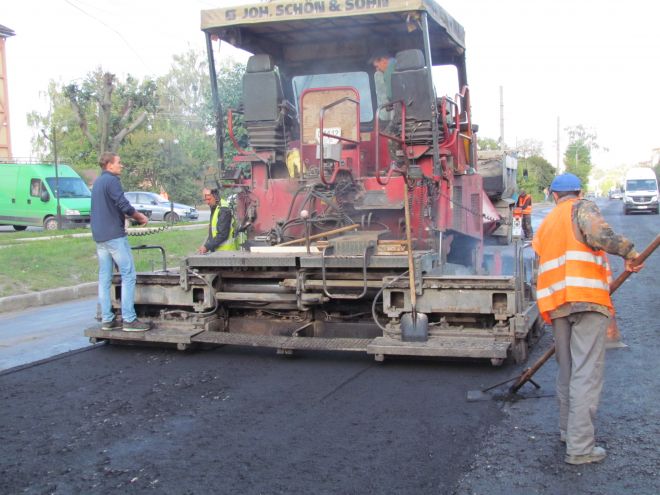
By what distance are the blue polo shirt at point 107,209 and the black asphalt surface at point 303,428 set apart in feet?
3.82

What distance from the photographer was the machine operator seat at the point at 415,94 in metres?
6.70

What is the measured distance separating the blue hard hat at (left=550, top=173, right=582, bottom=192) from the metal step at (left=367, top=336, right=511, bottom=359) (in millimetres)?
1657

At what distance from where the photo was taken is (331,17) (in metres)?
6.68

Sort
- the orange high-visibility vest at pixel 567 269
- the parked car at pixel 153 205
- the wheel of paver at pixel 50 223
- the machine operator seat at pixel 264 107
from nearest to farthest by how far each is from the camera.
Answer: the orange high-visibility vest at pixel 567 269
the machine operator seat at pixel 264 107
the wheel of paver at pixel 50 223
the parked car at pixel 153 205

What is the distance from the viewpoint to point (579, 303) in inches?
155

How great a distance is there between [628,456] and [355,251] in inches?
111

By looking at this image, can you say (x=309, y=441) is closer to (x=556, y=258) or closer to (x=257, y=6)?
(x=556, y=258)

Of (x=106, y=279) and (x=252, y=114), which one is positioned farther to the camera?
(x=252, y=114)

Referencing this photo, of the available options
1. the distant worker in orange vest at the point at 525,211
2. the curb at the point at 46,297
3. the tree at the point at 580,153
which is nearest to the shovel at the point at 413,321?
the curb at the point at 46,297

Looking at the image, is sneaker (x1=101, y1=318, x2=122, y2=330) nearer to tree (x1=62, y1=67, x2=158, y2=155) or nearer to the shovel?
the shovel

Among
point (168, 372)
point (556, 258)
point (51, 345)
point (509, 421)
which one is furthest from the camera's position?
point (51, 345)

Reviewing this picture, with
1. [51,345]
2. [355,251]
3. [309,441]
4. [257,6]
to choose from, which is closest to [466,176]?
[355,251]

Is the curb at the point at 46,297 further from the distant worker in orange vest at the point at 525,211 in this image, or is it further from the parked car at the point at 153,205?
the parked car at the point at 153,205

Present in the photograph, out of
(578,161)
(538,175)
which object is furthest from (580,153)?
(538,175)
